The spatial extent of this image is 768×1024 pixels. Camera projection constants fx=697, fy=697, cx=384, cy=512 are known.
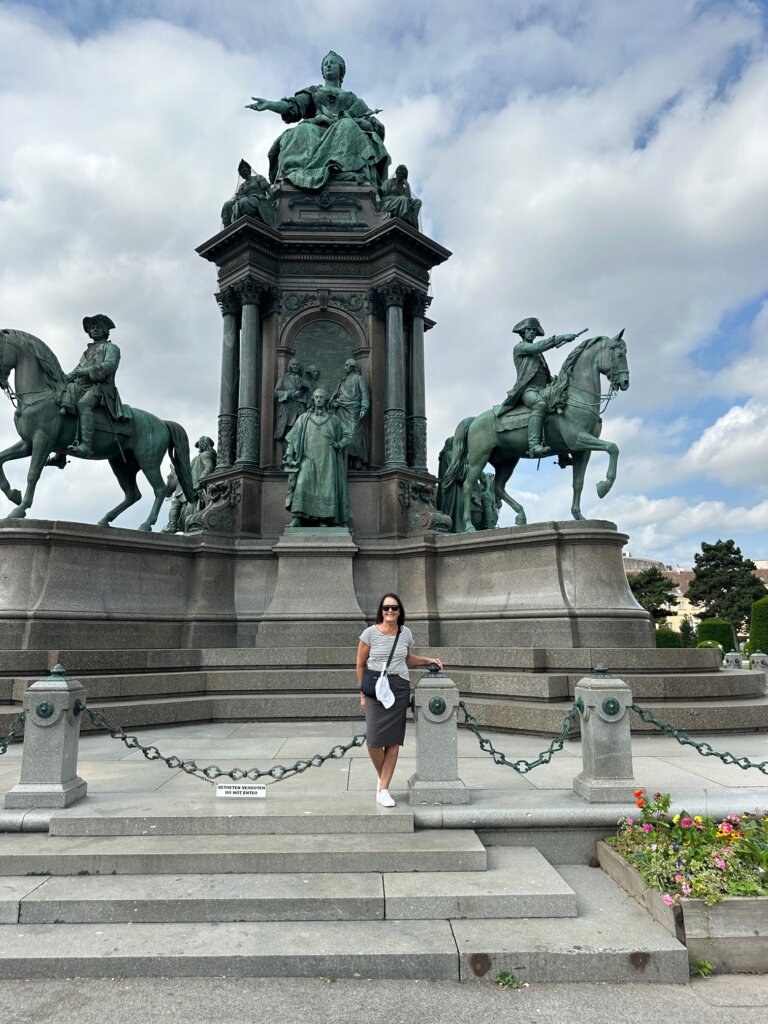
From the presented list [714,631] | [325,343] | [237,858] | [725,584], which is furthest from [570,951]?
[725,584]

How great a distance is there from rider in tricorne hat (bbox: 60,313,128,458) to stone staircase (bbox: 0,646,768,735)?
17.1ft

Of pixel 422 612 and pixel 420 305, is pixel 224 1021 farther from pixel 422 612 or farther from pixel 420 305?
pixel 420 305

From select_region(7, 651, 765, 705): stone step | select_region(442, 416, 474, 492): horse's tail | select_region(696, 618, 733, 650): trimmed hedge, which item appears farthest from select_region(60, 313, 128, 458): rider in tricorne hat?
select_region(696, 618, 733, 650): trimmed hedge

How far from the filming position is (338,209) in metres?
18.9

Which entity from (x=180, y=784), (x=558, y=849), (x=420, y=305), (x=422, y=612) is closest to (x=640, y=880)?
(x=558, y=849)

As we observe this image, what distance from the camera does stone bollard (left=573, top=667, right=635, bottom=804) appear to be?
249 inches

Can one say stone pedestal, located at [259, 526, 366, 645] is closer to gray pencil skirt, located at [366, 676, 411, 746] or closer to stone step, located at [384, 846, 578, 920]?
gray pencil skirt, located at [366, 676, 411, 746]

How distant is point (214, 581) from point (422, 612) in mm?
4519

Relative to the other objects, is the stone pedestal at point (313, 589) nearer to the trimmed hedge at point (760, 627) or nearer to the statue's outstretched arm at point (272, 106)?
the statue's outstretched arm at point (272, 106)

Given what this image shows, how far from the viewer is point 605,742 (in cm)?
648

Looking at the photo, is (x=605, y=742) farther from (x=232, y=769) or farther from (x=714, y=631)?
(x=714, y=631)

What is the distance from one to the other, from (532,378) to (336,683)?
7985mm

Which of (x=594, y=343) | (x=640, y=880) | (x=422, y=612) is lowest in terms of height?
(x=640, y=880)

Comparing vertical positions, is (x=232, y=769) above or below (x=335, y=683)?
below
